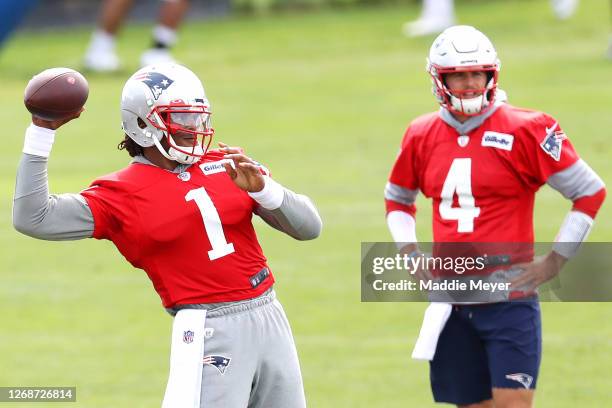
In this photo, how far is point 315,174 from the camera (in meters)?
15.1

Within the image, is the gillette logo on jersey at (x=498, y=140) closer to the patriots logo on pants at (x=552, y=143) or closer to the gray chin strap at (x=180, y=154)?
the patriots logo on pants at (x=552, y=143)

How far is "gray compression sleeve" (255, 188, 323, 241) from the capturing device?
18.0 feet

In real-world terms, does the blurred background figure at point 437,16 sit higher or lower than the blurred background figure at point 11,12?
lower

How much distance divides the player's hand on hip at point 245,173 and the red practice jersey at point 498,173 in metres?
1.29

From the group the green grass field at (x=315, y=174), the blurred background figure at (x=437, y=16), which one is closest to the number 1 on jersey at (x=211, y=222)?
the green grass field at (x=315, y=174)

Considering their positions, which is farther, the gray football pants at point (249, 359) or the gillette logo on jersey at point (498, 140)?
the gillette logo on jersey at point (498, 140)

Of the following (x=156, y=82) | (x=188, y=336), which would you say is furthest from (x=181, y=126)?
(x=188, y=336)

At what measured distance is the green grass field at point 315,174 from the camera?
9.39m

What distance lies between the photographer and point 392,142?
1614 centimetres

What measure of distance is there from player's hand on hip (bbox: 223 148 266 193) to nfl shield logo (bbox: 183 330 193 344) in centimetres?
59

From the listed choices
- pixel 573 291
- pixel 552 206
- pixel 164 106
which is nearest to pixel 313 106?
pixel 552 206

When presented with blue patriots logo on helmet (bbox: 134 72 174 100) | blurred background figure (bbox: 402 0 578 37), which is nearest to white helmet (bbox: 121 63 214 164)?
blue patriots logo on helmet (bbox: 134 72 174 100)

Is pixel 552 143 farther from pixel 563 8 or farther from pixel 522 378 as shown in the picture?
pixel 563 8

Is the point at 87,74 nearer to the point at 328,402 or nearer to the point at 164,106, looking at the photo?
the point at 328,402
